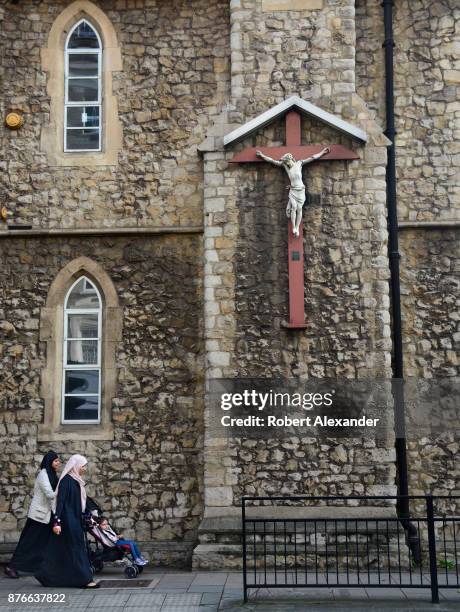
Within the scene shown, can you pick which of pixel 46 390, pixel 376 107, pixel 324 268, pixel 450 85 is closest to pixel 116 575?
pixel 46 390

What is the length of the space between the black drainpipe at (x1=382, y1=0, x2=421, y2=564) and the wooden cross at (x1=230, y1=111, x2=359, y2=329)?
880 millimetres

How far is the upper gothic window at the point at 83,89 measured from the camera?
40.3 feet

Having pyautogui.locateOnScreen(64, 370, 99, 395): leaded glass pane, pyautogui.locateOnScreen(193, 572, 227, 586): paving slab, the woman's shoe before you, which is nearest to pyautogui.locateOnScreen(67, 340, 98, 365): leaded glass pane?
pyautogui.locateOnScreen(64, 370, 99, 395): leaded glass pane

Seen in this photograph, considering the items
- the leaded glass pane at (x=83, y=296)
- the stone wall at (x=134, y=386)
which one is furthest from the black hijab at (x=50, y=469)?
the leaded glass pane at (x=83, y=296)

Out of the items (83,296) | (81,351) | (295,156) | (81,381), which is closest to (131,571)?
(81,381)

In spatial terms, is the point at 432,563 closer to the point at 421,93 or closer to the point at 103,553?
the point at 103,553

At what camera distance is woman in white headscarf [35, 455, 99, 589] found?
30.8ft

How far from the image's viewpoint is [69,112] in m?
12.3

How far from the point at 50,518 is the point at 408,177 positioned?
22.5ft

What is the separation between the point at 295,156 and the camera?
11344 millimetres

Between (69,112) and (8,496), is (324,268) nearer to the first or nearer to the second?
(69,112)

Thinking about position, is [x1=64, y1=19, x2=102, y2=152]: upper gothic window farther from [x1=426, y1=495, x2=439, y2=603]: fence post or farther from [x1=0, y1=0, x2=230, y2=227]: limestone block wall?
[x1=426, y1=495, x2=439, y2=603]: fence post

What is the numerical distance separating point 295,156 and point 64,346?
4.24 metres

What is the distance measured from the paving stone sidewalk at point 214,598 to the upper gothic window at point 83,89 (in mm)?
6301
